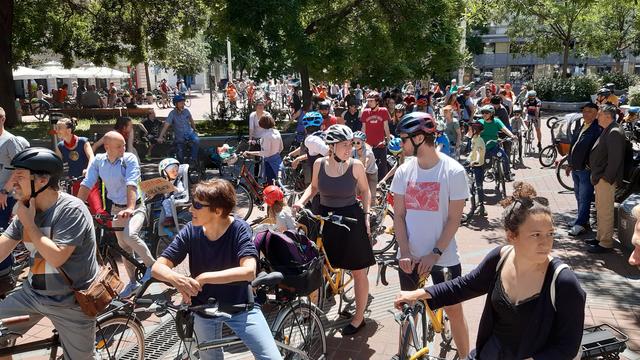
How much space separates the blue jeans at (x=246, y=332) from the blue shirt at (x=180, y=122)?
27.6ft

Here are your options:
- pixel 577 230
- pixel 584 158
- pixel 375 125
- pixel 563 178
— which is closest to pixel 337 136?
pixel 584 158

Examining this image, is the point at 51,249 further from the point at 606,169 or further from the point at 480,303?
the point at 606,169

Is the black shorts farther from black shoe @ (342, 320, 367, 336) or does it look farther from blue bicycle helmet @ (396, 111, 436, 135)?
black shoe @ (342, 320, 367, 336)

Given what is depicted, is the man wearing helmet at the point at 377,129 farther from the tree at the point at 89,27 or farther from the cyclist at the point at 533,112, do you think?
the tree at the point at 89,27

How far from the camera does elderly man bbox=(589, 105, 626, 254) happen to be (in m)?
6.77

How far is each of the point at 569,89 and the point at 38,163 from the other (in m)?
29.0

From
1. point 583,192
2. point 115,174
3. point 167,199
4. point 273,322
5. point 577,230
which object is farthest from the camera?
point 577,230

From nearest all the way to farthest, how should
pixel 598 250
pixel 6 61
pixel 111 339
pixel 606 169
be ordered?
1. pixel 111 339
2. pixel 606 169
3. pixel 598 250
4. pixel 6 61

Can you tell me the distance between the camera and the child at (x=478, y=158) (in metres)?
8.71

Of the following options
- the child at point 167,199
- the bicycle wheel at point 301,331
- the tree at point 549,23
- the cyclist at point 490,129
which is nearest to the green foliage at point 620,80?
the tree at point 549,23

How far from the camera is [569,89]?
2791 cm

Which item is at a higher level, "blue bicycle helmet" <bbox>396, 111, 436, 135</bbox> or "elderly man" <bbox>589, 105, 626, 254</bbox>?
"blue bicycle helmet" <bbox>396, 111, 436, 135</bbox>

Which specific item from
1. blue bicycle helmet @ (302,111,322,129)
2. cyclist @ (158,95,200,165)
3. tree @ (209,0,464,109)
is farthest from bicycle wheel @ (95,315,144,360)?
tree @ (209,0,464,109)

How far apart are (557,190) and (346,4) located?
7.52 metres
